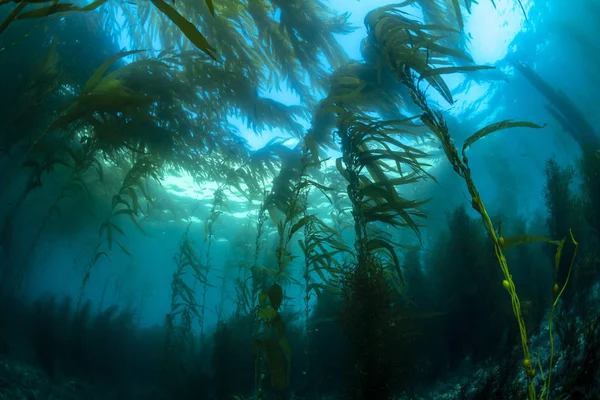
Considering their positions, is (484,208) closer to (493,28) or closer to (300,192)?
(300,192)

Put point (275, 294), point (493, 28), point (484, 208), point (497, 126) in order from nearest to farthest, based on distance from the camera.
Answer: point (484, 208) → point (497, 126) → point (275, 294) → point (493, 28)

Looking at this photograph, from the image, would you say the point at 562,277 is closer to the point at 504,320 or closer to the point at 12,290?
the point at 504,320

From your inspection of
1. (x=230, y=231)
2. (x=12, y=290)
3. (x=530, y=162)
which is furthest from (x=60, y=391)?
(x=530, y=162)

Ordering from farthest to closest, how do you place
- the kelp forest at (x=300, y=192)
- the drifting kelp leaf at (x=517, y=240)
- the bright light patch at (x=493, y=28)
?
1. the bright light patch at (x=493, y=28)
2. the kelp forest at (x=300, y=192)
3. the drifting kelp leaf at (x=517, y=240)

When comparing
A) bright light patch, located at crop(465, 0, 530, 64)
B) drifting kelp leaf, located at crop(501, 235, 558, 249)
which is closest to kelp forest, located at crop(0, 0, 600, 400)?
bright light patch, located at crop(465, 0, 530, 64)

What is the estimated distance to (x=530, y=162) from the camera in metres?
19.0

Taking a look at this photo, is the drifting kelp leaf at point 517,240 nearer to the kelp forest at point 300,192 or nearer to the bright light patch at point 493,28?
the kelp forest at point 300,192

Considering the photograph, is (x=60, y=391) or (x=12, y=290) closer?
(x=60, y=391)

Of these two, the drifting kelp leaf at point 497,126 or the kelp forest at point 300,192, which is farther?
the kelp forest at point 300,192

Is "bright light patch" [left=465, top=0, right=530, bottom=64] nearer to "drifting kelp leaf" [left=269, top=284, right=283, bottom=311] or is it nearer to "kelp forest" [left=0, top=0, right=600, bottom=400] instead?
"kelp forest" [left=0, top=0, right=600, bottom=400]

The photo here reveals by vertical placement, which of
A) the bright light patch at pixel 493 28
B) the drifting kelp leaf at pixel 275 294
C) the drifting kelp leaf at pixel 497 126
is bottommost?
the drifting kelp leaf at pixel 275 294

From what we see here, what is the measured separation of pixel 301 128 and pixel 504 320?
20.0ft

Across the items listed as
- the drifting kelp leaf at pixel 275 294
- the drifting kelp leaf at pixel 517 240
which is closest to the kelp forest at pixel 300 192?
the drifting kelp leaf at pixel 275 294

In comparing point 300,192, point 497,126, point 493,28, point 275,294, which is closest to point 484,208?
point 497,126
